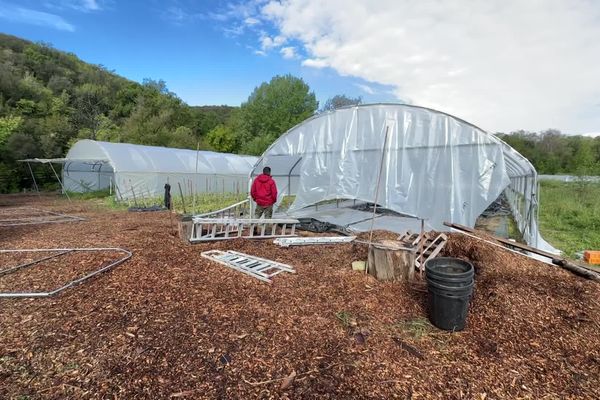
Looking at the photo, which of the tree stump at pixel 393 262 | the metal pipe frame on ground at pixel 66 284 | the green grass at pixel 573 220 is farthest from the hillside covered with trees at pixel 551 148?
the metal pipe frame on ground at pixel 66 284

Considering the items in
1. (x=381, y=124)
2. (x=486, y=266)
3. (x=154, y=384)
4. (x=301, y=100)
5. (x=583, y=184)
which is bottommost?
(x=154, y=384)

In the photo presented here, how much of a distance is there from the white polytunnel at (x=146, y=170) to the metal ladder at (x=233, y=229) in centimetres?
470

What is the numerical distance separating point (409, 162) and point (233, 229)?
4785mm

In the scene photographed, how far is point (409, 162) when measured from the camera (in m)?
8.46

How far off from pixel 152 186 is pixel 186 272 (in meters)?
13.4

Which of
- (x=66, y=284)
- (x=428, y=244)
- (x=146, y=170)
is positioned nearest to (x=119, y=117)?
(x=146, y=170)

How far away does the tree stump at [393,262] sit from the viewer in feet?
14.8

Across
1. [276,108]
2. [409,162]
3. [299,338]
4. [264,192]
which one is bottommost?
[299,338]

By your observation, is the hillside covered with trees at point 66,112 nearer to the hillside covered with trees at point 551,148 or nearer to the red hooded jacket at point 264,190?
the red hooded jacket at point 264,190

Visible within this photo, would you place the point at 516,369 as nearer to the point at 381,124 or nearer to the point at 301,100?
the point at 381,124

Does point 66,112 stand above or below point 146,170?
above

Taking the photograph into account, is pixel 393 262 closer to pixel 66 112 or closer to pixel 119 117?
pixel 66 112

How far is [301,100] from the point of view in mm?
42344

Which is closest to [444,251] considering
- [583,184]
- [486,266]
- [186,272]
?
[486,266]
